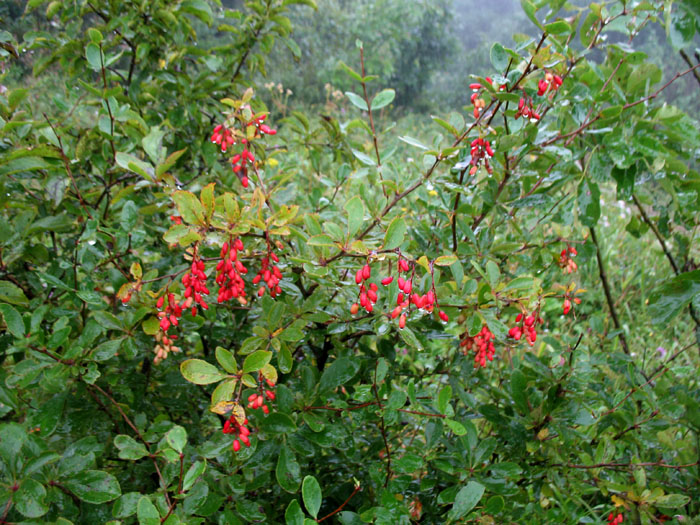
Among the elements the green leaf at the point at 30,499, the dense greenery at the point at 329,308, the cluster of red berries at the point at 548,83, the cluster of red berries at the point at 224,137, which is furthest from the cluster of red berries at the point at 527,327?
the green leaf at the point at 30,499

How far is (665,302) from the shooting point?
0.77 m

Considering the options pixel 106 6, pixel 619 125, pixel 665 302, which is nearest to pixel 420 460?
pixel 665 302

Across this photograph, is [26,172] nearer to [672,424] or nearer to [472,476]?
[472,476]

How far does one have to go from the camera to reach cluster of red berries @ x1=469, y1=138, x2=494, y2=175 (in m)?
Answer: 0.83

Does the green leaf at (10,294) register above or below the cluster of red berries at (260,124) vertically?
below

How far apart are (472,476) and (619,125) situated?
29.1 inches

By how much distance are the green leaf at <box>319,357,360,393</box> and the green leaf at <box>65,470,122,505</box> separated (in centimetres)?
36

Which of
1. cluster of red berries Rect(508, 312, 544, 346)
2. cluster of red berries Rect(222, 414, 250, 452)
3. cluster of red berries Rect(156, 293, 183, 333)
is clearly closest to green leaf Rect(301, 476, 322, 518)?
cluster of red berries Rect(222, 414, 250, 452)

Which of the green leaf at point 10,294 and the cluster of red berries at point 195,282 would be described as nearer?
the cluster of red berries at point 195,282

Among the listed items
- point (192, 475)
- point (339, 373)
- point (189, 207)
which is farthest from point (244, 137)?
point (192, 475)

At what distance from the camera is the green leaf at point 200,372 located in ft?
2.09

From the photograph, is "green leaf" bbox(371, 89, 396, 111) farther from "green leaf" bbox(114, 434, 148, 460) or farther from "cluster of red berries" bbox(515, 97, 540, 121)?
"green leaf" bbox(114, 434, 148, 460)

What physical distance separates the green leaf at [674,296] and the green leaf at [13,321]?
1.03 meters

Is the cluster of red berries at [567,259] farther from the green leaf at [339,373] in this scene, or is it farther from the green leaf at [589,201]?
the green leaf at [339,373]
